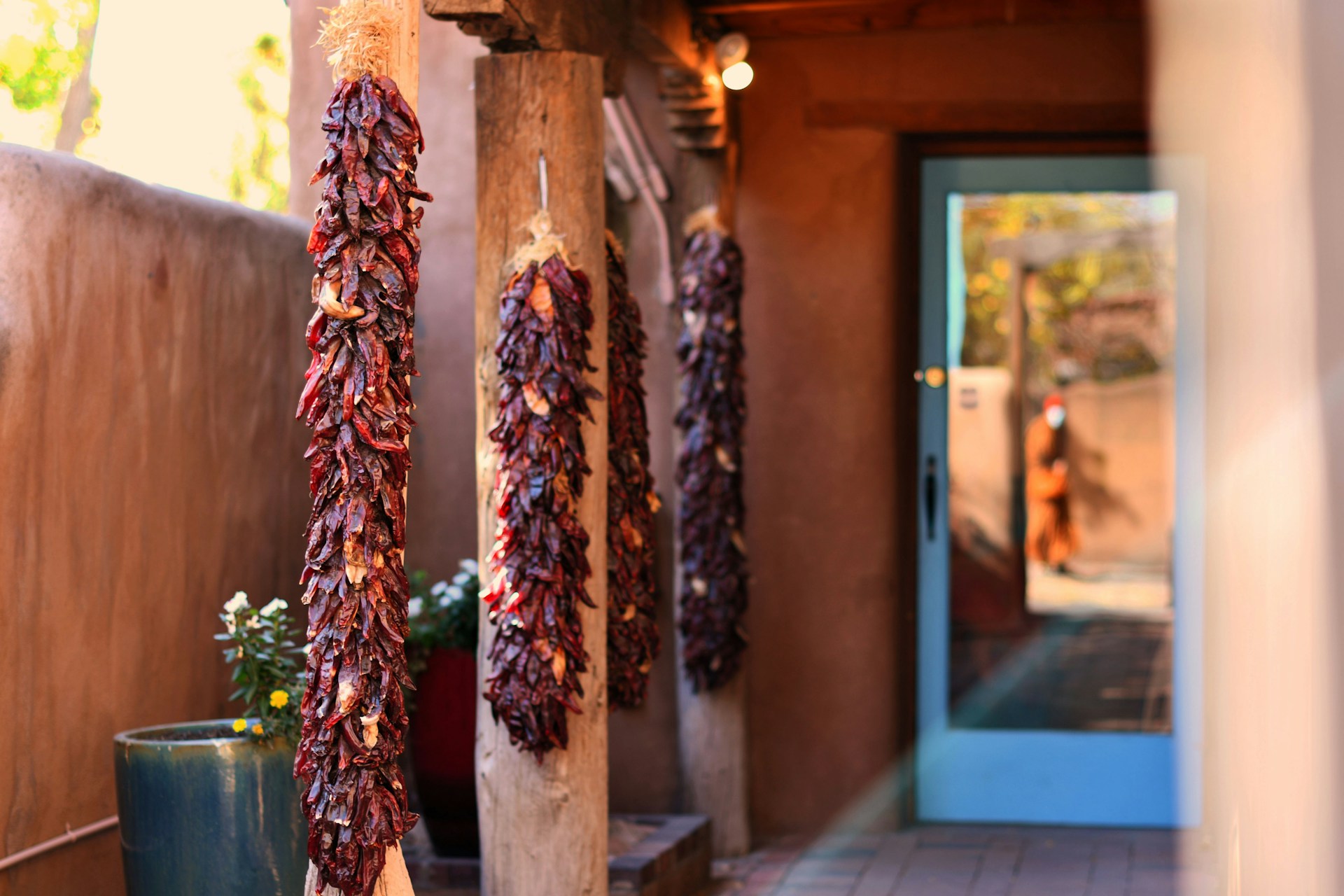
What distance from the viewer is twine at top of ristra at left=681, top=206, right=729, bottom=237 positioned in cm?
494

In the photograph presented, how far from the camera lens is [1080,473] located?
28.0ft

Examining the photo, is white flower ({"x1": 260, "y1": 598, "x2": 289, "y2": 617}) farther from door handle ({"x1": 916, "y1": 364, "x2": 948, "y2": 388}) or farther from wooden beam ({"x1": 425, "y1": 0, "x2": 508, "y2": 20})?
door handle ({"x1": 916, "y1": 364, "x2": 948, "y2": 388})

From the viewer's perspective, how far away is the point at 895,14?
16.4 ft

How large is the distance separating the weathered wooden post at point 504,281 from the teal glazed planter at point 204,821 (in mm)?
504

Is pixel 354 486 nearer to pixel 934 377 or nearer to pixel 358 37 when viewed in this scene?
pixel 358 37

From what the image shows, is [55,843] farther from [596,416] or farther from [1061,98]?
[1061,98]

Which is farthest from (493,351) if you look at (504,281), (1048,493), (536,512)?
(1048,493)

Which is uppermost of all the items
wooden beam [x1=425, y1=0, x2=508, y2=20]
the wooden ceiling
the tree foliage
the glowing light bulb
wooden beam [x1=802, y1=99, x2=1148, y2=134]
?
the tree foliage

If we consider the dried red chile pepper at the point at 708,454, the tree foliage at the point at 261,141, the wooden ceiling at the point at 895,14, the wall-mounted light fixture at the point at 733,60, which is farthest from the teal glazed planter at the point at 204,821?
the tree foliage at the point at 261,141

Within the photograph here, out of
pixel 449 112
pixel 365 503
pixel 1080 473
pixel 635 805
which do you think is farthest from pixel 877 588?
pixel 1080 473

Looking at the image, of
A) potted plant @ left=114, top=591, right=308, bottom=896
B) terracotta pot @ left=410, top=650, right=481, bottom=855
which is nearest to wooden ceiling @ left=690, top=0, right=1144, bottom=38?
terracotta pot @ left=410, top=650, right=481, bottom=855

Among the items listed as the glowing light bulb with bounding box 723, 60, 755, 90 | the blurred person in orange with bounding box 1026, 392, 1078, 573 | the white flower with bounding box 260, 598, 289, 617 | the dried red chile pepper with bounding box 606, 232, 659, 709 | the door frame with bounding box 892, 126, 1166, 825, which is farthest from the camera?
the blurred person in orange with bounding box 1026, 392, 1078, 573

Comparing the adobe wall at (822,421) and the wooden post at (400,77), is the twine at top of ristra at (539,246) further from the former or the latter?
the adobe wall at (822,421)

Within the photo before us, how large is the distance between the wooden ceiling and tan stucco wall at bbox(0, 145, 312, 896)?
1.79 m
